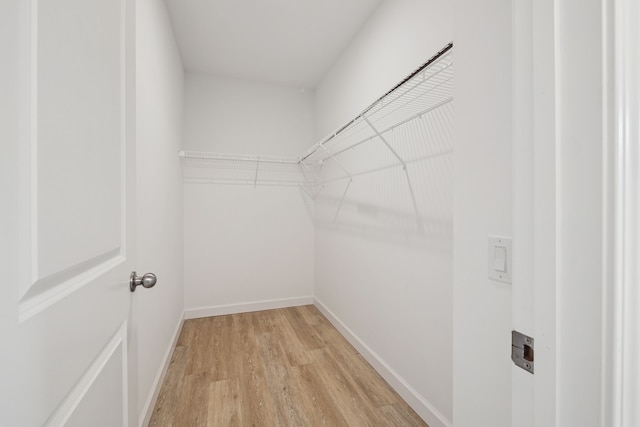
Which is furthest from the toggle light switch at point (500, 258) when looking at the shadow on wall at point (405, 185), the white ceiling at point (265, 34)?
the white ceiling at point (265, 34)

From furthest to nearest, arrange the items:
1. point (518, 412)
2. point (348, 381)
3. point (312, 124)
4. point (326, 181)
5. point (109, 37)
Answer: point (312, 124), point (326, 181), point (348, 381), point (109, 37), point (518, 412)

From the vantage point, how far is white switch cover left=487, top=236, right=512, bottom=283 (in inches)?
24.4

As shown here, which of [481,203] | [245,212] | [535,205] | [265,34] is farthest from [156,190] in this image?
[535,205]

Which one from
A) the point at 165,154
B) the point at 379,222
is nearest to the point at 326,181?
the point at 379,222

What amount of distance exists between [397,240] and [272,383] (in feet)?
4.08

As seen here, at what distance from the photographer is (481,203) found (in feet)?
2.24

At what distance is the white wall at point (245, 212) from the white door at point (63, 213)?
7.56 ft

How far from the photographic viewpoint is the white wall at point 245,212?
2867mm

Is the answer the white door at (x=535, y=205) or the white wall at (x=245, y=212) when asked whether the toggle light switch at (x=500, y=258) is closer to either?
the white door at (x=535, y=205)

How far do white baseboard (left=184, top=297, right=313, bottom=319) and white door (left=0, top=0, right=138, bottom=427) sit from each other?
2345 millimetres

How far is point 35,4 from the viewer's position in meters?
0.36
